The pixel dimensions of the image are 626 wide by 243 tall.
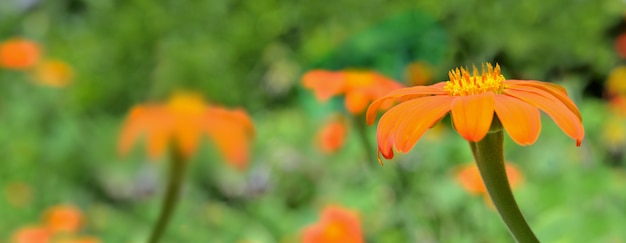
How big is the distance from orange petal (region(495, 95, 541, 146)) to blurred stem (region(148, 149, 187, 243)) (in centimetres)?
26

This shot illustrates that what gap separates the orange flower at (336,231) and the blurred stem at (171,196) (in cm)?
25

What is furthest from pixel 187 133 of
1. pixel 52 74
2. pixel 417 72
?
pixel 52 74

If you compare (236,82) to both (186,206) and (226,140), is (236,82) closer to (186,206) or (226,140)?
(186,206)

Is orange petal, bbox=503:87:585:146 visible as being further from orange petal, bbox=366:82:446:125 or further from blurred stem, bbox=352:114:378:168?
blurred stem, bbox=352:114:378:168

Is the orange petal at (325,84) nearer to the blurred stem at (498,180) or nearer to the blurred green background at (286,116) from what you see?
the blurred green background at (286,116)

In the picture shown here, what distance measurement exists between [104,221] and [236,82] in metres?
1.04

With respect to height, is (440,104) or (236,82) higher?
(236,82)

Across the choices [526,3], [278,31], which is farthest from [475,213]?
[278,31]

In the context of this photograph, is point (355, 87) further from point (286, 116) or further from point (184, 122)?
point (286, 116)

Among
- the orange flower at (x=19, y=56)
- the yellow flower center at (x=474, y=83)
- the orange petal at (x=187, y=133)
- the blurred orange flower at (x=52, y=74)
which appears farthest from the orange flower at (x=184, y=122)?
the blurred orange flower at (x=52, y=74)

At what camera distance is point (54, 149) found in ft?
6.61

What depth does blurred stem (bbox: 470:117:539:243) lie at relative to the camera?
11.2 inches

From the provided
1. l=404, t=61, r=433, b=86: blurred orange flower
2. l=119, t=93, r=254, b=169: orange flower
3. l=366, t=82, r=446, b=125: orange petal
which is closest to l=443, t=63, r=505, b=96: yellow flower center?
l=366, t=82, r=446, b=125: orange petal

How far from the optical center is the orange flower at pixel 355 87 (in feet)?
1.89
